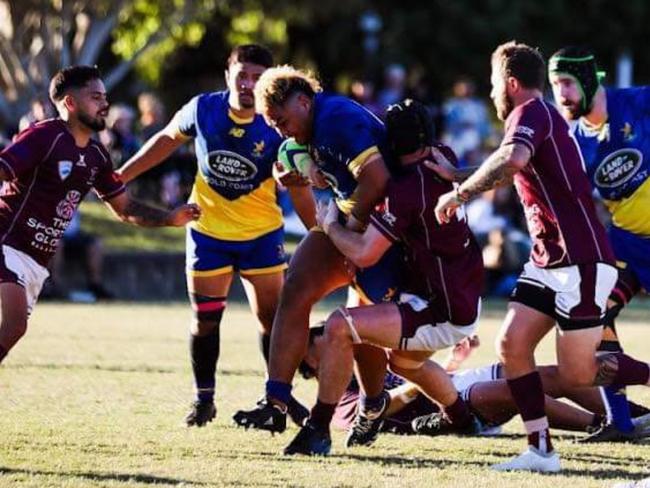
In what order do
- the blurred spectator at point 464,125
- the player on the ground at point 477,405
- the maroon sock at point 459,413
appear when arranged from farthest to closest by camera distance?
the blurred spectator at point 464,125, the player on the ground at point 477,405, the maroon sock at point 459,413

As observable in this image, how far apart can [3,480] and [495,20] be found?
26.0 metres

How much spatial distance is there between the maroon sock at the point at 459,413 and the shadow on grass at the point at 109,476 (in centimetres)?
202

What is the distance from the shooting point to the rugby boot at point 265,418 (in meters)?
8.41

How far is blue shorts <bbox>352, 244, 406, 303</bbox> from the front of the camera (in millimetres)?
8461

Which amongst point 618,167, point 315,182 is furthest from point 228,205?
point 618,167

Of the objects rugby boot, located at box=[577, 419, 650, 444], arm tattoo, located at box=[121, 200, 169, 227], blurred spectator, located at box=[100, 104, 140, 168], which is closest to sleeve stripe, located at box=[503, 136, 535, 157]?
rugby boot, located at box=[577, 419, 650, 444]

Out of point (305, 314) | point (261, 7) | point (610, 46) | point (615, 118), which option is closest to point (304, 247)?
point (305, 314)

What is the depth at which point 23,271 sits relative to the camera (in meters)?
8.60

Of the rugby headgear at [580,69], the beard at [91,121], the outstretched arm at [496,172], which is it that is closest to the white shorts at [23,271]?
the beard at [91,121]

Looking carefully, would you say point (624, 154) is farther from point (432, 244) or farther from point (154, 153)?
point (154, 153)

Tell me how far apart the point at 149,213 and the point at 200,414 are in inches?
47.4

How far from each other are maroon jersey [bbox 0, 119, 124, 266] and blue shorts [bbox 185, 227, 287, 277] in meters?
1.23

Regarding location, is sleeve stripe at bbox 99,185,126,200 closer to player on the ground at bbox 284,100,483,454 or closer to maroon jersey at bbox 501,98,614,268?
player on the ground at bbox 284,100,483,454

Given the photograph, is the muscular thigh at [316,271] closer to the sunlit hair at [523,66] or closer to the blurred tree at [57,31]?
the sunlit hair at [523,66]
